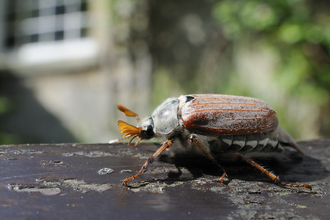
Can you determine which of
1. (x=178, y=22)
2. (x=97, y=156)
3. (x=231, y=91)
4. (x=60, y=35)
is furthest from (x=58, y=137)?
(x=97, y=156)

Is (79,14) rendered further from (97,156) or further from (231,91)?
(97,156)

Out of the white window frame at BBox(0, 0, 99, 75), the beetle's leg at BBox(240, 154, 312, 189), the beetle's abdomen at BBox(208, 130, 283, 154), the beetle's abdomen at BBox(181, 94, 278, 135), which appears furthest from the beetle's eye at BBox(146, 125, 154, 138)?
the white window frame at BBox(0, 0, 99, 75)

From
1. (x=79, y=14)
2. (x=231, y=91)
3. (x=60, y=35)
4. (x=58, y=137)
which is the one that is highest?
(x=79, y=14)

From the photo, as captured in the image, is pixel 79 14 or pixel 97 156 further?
pixel 79 14

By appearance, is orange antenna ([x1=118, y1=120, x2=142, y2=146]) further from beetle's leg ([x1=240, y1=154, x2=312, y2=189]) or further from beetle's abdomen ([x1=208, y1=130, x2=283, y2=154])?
beetle's leg ([x1=240, y1=154, x2=312, y2=189])

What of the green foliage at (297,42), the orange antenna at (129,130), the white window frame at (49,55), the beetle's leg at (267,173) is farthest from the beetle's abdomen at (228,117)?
the white window frame at (49,55)

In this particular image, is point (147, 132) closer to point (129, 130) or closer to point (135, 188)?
point (129, 130)

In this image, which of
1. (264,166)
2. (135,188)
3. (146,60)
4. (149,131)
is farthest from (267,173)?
(146,60)

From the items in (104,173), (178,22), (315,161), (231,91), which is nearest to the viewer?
(104,173)
